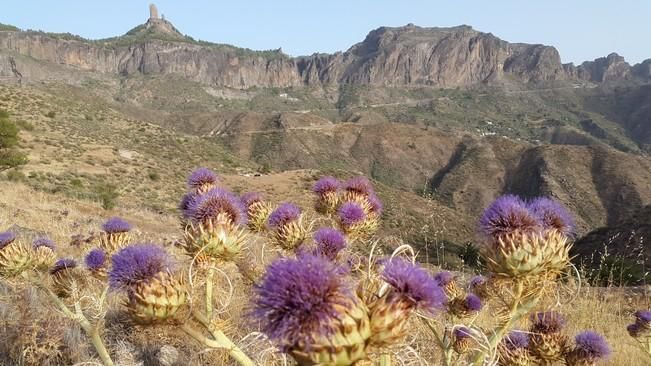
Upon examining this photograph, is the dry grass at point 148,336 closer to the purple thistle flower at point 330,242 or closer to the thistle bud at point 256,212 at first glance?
the thistle bud at point 256,212

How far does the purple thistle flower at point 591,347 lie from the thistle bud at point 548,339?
0.17 meters

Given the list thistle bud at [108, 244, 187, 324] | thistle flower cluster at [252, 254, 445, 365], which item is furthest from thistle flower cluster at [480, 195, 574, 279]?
thistle bud at [108, 244, 187, 324]

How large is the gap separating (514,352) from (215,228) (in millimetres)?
3136

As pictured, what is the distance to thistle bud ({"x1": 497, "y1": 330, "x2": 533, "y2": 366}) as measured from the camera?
4.49 meters

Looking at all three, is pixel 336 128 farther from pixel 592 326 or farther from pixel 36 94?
pixel 592 326

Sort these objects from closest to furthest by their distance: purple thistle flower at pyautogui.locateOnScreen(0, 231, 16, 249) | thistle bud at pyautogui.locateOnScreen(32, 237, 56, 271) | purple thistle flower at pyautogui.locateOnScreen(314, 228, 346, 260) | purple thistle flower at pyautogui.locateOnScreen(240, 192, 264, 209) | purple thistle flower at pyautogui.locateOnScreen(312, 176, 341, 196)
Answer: purple thistle flower at pyautogui.locateOnScreen(314, 228, 346, 260)
purple thistle flower at pyautogui.locateOnScreen(0, 231, 16, 249)
thistle bud at pyautogui.locateOnScreen(32, 237, 56, 271)
purple thistle flower at pyautogui.locateOnScreen(240, 192, 264, 209)
purple thistle flower at pyautogui.locateOnScreen(312, 176, 341, 196)

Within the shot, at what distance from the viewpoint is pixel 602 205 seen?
325ft

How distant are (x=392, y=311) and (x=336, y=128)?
154 meters

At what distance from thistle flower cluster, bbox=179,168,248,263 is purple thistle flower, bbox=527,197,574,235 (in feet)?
8.01

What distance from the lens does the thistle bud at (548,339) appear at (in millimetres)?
4602

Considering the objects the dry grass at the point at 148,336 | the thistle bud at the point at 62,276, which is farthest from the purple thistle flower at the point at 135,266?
the thistle bud at the point at 62,276

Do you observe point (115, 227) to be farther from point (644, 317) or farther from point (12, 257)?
point (644, 317)

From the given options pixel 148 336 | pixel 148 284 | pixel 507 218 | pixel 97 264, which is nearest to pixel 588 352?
pixel 507 218

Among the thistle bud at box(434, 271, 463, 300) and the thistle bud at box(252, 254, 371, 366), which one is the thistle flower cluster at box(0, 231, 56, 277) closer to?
the thistle bud at box(252, 254, 371, 366)
